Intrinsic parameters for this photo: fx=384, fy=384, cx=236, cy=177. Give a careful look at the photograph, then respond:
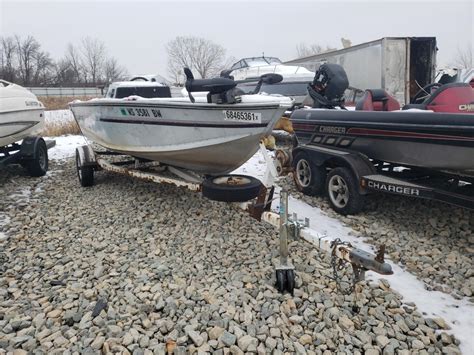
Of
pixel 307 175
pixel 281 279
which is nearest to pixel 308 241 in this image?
pixel 281 279

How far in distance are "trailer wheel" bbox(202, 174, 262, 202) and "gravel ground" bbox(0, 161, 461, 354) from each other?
53 cm

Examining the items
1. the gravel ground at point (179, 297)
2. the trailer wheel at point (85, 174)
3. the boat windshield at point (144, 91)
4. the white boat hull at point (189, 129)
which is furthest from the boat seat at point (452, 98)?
the trailer wheel at point (85, 174)

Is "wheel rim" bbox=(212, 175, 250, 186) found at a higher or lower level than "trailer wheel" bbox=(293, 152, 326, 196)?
higher

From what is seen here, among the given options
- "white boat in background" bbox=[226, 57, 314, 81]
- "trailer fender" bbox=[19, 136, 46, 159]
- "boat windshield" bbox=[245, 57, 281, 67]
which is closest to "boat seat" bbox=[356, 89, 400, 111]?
"trailer fender" bbox=[19, 136, 46, 159]

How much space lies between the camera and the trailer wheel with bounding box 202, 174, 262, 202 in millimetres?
3197

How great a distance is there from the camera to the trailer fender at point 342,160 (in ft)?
13.8

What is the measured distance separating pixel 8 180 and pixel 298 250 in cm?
511

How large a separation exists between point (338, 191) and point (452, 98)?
156 cm

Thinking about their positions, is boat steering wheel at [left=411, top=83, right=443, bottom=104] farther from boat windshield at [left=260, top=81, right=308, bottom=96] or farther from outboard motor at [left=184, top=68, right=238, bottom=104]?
boat windshield at [left=260, top=81, right=308, bottom=96]

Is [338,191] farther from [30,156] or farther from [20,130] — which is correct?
[20,130]

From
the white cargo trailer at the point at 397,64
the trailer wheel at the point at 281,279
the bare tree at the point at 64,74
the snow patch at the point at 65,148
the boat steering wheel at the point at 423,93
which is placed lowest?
the trailer wheel at the point at 281,279

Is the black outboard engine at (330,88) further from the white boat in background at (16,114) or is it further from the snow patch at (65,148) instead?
the snow patch at (65,148)

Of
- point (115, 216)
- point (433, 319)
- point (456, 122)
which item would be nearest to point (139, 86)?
point (115, 216)

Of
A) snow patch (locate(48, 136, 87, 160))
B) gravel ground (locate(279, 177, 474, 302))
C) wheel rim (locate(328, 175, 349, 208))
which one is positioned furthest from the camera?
snow patch (locate(48, 136, 87, 160))
